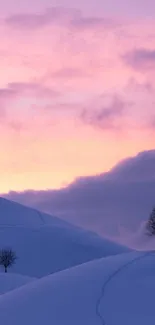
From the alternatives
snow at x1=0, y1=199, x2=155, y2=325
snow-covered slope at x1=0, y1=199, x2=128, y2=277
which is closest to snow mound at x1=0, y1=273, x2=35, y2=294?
snow at x1=0, y1=199, x2=155, y2=325

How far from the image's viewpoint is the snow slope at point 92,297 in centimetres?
3844

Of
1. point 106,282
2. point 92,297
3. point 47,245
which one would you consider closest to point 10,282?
point 106,282

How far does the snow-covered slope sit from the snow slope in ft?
223

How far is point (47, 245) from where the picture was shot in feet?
414

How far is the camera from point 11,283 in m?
69.4

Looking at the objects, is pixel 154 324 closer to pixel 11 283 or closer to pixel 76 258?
pixel 11 283

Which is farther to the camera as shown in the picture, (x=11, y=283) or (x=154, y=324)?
(x=11, y=283)

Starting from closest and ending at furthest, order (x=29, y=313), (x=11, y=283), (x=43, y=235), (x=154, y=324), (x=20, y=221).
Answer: (x=154, y=324) < (x=29, y=313) < (x=11, y=283) < (x=43, y=235) < (x=20, y=221)

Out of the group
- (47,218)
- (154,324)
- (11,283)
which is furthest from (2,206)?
(154,324)

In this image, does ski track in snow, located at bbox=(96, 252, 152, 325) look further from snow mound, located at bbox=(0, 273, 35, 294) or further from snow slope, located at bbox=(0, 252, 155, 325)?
A: snow mound, located at bbox=(0, 273, 35, 294)

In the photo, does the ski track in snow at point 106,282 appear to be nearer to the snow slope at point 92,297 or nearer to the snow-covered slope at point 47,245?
the snow slope at point 92,297

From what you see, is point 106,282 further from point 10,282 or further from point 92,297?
point 10,282

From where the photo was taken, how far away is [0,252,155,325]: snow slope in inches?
1513

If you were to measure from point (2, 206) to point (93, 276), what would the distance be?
107m
